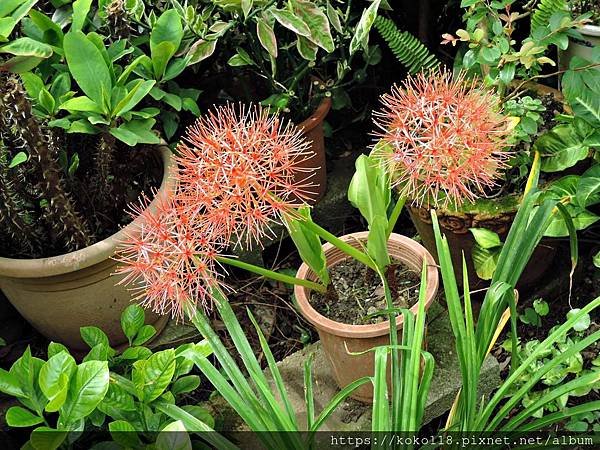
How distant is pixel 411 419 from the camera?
1157 mm

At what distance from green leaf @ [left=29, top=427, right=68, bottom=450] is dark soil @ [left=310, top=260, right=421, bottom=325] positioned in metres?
0.59

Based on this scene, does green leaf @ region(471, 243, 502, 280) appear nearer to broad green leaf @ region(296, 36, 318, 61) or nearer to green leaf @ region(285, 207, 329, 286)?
green leaf @ region(285, 207, 329, 286)

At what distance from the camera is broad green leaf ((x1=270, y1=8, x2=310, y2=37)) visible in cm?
168

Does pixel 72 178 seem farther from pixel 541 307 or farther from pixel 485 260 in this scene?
pixel 541 307

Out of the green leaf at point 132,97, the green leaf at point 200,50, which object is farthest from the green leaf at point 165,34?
the green leaf at point 132,97

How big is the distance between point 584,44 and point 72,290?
135 centimetres

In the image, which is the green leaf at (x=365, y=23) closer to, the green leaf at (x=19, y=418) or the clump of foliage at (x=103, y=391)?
the clump of foliage at (x=103, y=391)

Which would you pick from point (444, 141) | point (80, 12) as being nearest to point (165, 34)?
point (80, 12)

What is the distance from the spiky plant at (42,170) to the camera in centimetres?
146

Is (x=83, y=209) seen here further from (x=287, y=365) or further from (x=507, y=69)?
(x=507, y=69)

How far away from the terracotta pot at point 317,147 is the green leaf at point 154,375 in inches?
28.6

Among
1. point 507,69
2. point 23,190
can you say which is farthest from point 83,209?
point 507,69

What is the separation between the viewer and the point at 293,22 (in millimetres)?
1680

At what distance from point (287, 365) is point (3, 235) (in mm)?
734
